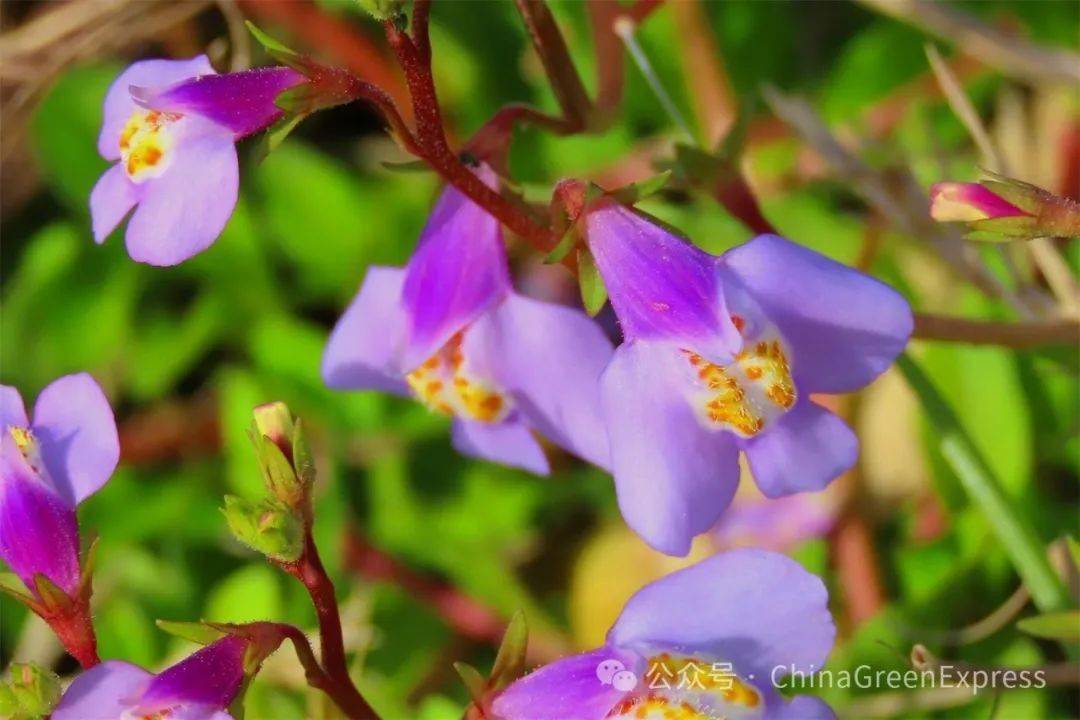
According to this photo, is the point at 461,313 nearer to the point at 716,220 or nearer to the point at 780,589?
the point at 780,589

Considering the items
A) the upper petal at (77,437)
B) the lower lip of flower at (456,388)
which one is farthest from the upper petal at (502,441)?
the upper petal at (77,437)

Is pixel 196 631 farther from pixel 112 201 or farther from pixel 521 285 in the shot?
pixel 521 285

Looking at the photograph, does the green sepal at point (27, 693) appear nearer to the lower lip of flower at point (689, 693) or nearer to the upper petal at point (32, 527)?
the upper petal at point (32, 527)

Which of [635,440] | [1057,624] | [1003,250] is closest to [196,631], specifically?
[635,440]

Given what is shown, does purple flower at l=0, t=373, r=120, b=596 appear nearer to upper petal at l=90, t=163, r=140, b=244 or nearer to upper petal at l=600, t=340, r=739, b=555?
upper petal at l=90, t=163, r=140, b=244

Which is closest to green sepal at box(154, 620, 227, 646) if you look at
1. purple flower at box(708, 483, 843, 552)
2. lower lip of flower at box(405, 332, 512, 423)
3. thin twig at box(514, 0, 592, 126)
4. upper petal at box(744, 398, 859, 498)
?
lower lip of flower at box(405, 332, 512, 423)

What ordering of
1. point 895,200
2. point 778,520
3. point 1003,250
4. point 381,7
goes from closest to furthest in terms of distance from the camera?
point 381,7 → point 1003,250 → point 895,200 → point 778,520
